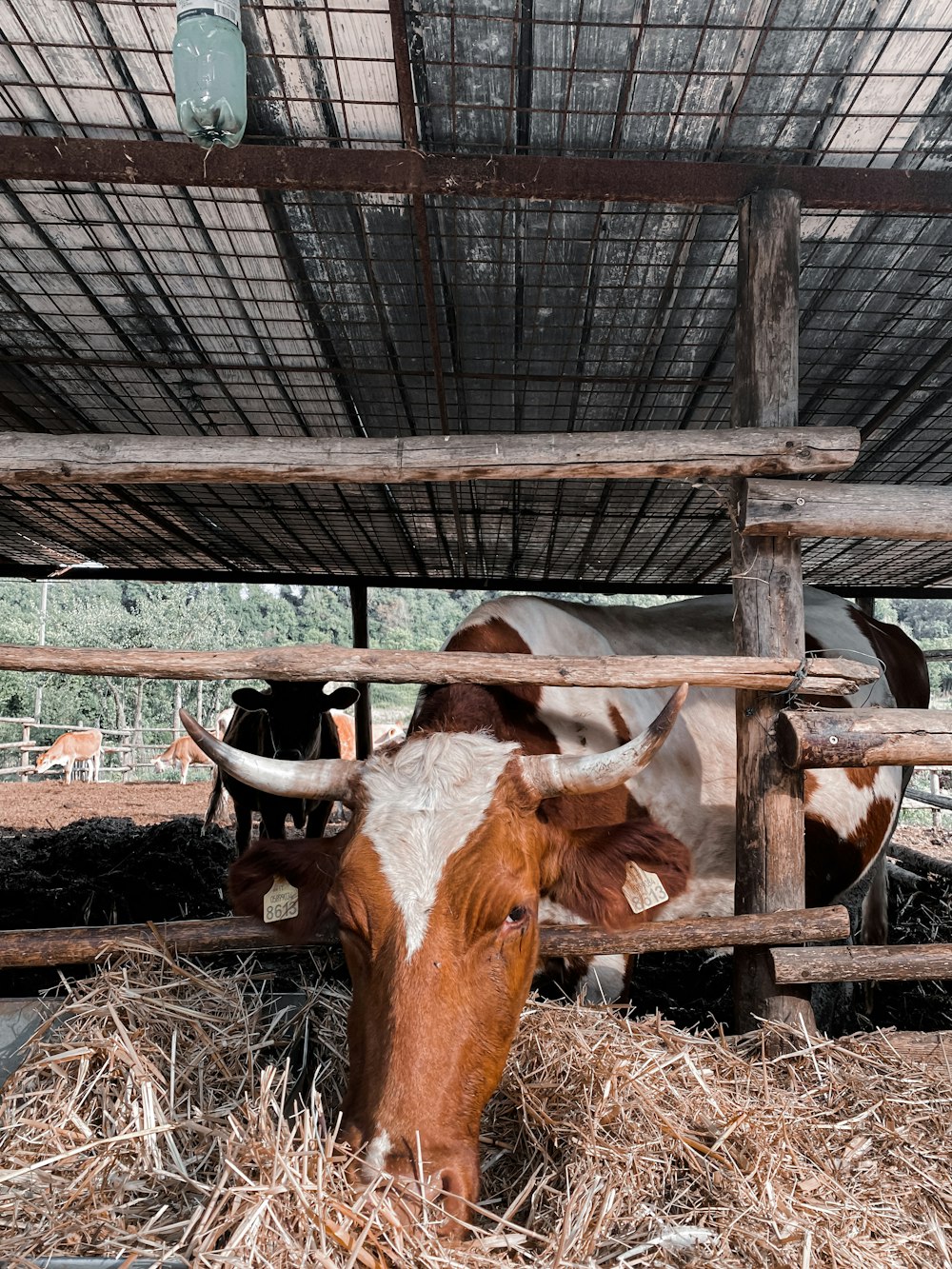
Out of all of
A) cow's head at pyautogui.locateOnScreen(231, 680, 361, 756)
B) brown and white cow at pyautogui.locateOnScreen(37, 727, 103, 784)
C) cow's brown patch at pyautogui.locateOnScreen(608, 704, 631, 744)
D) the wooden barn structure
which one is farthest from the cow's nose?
brown and white cow at pyautogui.locateOnScreen(37, 727, 103, 784)

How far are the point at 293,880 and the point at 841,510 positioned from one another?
2.28 meters

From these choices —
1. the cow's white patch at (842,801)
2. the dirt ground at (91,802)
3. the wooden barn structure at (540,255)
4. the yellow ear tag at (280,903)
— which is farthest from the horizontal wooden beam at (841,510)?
the dirt ground at (91,802)

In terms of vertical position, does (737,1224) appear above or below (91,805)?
above

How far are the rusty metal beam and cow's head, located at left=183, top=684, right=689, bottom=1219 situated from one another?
189 centimetres

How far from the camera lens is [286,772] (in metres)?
2.70

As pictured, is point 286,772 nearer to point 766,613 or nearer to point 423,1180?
point 423,1180

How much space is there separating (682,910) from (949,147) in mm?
3111

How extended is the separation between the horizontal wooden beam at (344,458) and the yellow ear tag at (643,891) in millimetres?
1404

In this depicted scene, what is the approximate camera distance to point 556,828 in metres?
2.77

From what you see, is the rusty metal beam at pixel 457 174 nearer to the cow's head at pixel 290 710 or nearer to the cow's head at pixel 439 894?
the cow's head at pixel 439 894

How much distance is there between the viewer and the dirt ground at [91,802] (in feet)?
40.0

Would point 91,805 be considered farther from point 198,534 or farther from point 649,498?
point 649,498

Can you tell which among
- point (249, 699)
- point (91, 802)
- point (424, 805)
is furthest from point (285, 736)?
point (91, 802)

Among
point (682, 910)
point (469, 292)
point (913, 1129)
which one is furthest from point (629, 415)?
point (913, 1129)
